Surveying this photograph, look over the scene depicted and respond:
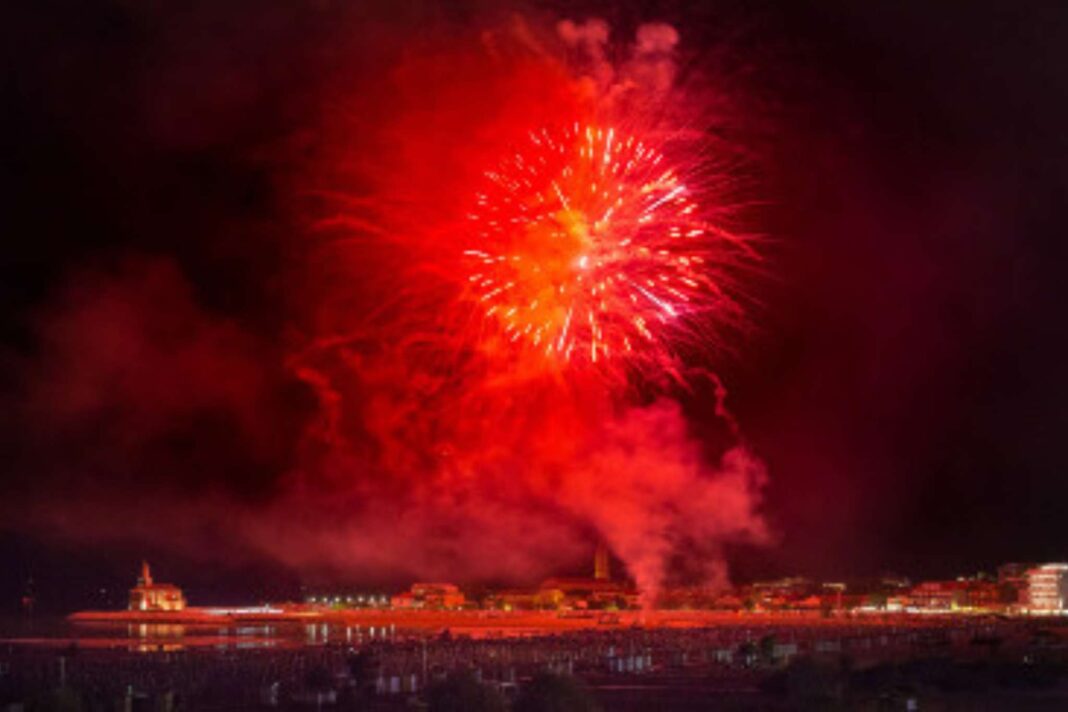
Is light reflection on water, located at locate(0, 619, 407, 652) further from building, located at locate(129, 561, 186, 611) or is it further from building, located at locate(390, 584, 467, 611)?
building, located at locate(129, 561, 186, 611)

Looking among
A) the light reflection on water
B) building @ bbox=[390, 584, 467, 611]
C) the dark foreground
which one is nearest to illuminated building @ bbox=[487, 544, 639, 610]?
building @ bbox=[390, 584, 467, 611]

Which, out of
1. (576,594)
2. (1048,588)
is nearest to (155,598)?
(576,594)

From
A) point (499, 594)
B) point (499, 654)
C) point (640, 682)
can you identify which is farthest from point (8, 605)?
point (640, 682)

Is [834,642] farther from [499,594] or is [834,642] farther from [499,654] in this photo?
[499,594]

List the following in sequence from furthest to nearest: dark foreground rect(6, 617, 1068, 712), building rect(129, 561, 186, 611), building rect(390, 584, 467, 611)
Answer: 1. building rect(129, 561, 186, 611)
2. building rect(390, 584, 467, 611)
3. dark foreground rect(6, 617, 1068, 712)

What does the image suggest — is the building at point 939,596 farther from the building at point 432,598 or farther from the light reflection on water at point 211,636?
the light reflection on water at point 211,636

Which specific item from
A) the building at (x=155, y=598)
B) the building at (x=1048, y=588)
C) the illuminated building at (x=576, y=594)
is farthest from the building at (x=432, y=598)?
the building at (x=1048, y=588)

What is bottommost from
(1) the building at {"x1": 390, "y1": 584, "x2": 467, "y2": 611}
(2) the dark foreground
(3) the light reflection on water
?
(2) the dark foreground

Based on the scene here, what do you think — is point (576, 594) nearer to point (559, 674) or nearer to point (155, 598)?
point (155, 598)
